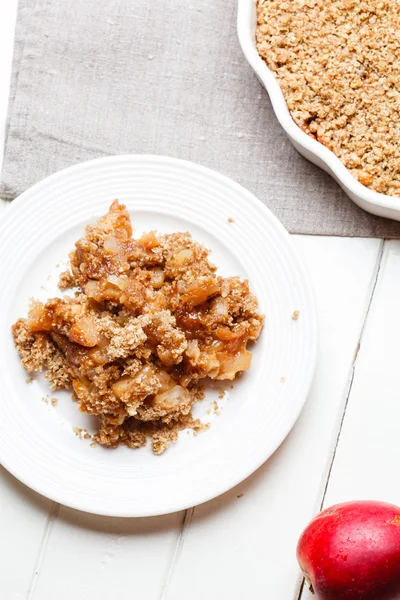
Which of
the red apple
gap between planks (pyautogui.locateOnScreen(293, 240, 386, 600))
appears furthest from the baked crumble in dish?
the red apple

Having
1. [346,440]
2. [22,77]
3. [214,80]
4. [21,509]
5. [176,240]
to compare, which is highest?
[214,80]

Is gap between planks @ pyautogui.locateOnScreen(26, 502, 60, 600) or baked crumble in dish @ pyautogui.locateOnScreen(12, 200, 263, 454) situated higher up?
baked crumble in dish @ pyautogui.locateOnScreen(12, 200, 263, 454)

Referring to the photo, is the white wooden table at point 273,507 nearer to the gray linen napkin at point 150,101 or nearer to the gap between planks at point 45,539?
the gap between planks at point 45,539

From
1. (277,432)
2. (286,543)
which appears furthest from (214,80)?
(286,543)

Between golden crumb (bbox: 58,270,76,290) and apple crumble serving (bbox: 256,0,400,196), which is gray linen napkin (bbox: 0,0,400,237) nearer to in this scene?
apple crumble serving (bbox: 256,0,400,196)

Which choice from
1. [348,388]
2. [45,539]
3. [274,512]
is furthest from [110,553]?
[348,388]

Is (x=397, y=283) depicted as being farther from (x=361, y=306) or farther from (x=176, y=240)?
(x=176, y=240)

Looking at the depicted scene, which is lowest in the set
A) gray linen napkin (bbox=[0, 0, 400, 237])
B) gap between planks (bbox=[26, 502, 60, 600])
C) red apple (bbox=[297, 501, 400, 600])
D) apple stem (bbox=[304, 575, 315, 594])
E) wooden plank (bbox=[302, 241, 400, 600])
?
gap between planks (bbox=[26, 502, 60, 600])
